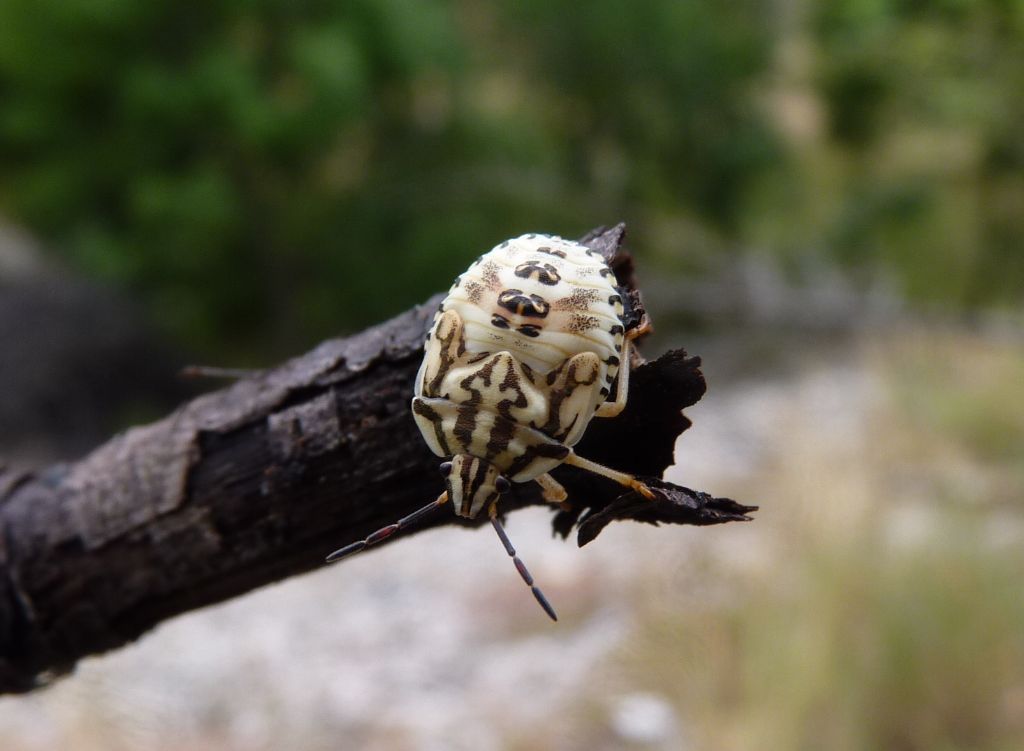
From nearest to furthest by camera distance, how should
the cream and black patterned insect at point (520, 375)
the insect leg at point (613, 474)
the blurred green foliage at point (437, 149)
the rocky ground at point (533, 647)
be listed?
the insect leg at point (613, 474) < the cream and black patterned insect at point (520, 375) < the rocky ground at point (533, 647) < the blurred green foliage at point (437, 149)

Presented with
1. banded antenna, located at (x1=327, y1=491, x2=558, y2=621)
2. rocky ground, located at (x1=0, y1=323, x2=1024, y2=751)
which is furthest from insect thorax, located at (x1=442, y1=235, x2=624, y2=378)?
rocky ground, located at (x1=0, y1=323, x2=1024, y2=751)

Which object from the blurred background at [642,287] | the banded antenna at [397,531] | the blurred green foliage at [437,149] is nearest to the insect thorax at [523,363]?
the banded antenna at [397,531]

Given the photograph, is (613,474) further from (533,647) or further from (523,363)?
(533,647)

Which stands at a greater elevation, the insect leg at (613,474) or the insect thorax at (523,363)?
the insect thorax at (523,363)

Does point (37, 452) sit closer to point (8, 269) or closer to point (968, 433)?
point (8, 269)

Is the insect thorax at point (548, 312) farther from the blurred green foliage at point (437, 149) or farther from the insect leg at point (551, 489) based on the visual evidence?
the blurred green foliage at point (437, 149)

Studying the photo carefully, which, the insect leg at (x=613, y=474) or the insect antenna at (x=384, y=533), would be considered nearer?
the insect leg at (x=613, y=474)
